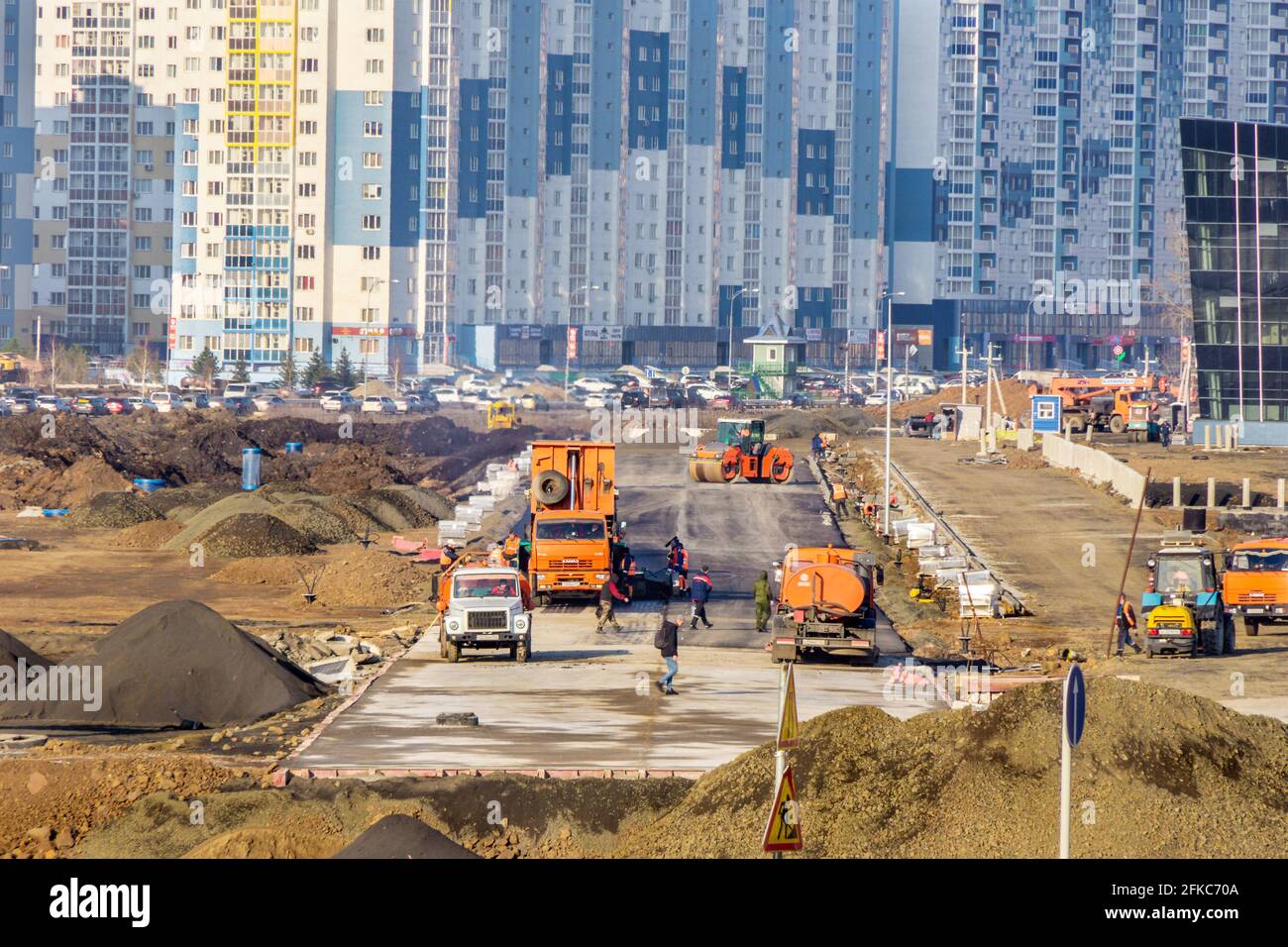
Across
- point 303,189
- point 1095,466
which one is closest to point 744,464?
point 1095,466

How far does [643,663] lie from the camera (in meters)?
35.2

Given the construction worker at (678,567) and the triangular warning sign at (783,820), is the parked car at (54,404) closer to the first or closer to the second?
the construction worker at (678,567)

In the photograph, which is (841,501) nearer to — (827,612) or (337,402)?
(827,612)

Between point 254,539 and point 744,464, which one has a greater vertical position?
point 744,464

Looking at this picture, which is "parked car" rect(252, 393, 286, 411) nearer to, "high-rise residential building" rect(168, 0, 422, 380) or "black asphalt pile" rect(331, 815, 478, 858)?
"high-rise residential building" rect(168, 0, 422, 380)

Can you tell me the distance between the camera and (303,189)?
598 feet

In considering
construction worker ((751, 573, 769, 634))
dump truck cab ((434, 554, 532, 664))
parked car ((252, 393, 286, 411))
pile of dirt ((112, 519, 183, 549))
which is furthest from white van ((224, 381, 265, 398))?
dump truck cab ((434, 554, 532, 664))

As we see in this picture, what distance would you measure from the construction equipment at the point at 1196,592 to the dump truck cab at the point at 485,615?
41.9ft

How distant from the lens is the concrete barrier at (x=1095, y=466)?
2655 inches

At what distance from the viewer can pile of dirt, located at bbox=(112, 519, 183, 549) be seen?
56.8 metres

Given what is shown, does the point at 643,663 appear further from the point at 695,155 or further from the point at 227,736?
the point at 695,155

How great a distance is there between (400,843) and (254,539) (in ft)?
121
